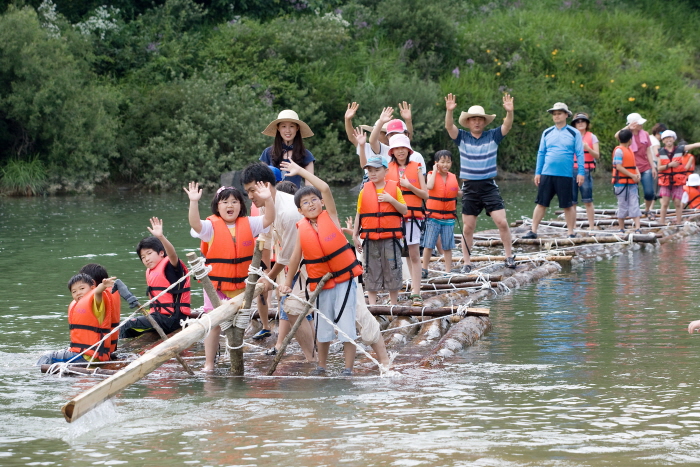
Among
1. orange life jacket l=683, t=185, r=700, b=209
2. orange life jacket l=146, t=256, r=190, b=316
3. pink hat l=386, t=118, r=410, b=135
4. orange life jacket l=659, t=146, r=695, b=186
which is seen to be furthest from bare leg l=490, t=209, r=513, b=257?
orange life jacket l=683, t=185, r=700, b=209

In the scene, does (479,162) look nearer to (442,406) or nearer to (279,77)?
(442,406)

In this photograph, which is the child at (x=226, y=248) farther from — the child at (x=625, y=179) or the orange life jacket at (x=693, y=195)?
the orange life jacket at (x=693, y=195)

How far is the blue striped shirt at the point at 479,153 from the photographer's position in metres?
12.1

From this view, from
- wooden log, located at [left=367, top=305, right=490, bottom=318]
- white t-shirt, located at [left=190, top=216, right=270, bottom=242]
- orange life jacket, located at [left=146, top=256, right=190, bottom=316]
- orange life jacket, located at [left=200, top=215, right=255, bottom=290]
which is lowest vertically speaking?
wooden log, located at [left=367, top=305, right=490, bottom=318]

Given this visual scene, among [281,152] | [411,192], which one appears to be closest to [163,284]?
[281,152]

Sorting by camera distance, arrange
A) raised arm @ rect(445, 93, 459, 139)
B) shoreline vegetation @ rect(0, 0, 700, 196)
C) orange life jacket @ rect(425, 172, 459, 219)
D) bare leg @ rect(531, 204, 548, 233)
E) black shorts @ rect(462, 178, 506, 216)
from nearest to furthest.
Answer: raised arm @ rect(445, 93, 459, 139) → orange life jacket @ rect(425, 172, 459, 219) → black shorts @ rect(462, 178, 506, 216) → bare leg @ rect(531, 204, 548, 233) → shoreline vegetation @ rect(0, 0, 700, 196)

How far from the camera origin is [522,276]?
12.6 meters

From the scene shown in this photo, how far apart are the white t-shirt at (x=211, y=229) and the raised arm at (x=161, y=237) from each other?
0.26 m

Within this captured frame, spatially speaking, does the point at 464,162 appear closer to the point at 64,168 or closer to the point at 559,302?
the point at 559,302

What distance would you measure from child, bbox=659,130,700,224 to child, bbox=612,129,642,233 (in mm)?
1314

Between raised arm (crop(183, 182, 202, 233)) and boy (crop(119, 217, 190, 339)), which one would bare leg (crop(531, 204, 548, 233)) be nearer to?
boy (crop(119, 217, 190, 339))

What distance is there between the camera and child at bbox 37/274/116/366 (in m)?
8.55

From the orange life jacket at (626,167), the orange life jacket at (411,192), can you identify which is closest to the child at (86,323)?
the orange life jacket at (411,192)

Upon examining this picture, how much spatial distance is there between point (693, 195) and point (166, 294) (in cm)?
1364
